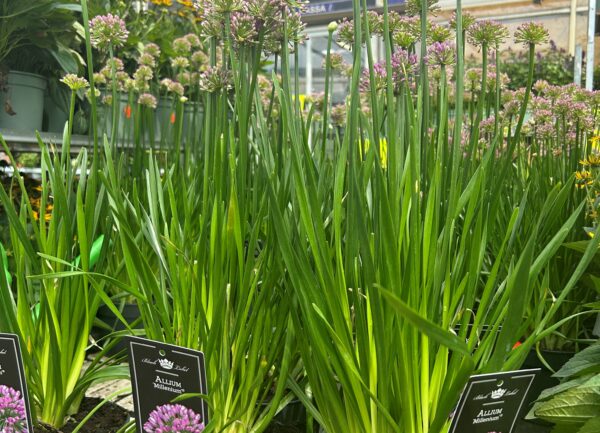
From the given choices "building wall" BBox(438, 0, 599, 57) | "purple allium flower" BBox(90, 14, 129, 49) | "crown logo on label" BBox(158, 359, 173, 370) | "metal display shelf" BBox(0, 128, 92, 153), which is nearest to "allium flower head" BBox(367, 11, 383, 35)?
"purple allium flower" BBox(90, 14, 129, 49)

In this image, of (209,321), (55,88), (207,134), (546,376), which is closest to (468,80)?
(546,376)

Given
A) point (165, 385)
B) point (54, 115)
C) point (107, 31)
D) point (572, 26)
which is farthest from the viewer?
point (572, 26)

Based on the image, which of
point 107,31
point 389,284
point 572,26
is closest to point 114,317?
point 107,31

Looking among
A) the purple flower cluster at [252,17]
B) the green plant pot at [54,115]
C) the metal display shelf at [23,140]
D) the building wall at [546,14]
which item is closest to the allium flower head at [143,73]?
the metal display shelf at [23,140]

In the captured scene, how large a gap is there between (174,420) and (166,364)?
0.06m

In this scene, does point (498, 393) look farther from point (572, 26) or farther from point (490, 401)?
point (572, 26)

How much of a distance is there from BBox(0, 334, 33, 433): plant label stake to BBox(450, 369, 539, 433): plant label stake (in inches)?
21.6

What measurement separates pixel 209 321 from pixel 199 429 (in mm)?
148

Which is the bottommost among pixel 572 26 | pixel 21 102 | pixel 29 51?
pixel 21 102

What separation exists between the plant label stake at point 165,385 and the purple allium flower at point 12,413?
0.17 meters

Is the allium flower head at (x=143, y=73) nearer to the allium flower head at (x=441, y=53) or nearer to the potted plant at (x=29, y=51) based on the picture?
the potted plant at (x=29, y=51)

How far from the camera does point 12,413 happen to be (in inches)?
34.2

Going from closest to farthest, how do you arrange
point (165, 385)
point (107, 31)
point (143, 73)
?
1. point (165, 385)
2. point (107, 31)
3. point (143, 73)

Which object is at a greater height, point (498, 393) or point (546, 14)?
point (546, 14)
